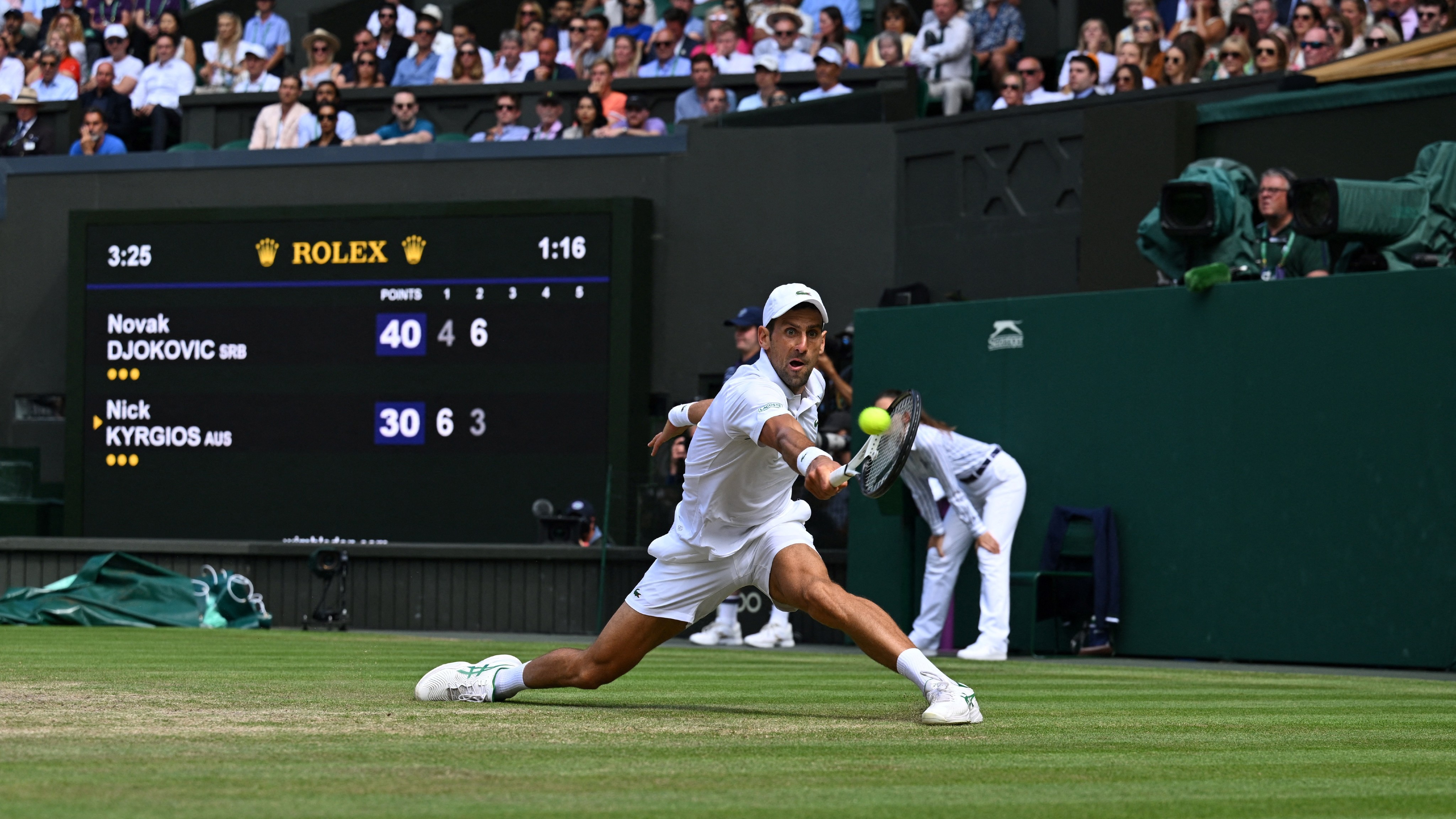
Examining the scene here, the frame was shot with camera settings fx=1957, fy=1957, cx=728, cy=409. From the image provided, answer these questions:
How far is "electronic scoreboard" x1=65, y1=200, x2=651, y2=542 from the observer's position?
17703 millimetres

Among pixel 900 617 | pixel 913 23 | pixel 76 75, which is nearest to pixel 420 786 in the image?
pixel 900 617

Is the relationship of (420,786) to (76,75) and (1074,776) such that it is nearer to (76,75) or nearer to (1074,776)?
(1074,776)

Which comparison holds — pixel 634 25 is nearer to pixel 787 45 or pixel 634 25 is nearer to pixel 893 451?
pixel 787 45

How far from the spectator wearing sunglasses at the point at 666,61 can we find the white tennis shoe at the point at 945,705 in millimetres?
13799

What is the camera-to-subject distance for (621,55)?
20172mm

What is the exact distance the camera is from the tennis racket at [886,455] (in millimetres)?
6109

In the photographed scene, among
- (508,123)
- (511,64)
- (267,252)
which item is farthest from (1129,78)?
(267,252)

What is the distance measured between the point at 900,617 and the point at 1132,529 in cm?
213

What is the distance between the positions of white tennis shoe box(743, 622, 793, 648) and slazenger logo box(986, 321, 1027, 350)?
2.84 metres

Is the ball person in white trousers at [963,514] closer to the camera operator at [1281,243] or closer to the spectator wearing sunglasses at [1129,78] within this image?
the camera operator at [1281,243]

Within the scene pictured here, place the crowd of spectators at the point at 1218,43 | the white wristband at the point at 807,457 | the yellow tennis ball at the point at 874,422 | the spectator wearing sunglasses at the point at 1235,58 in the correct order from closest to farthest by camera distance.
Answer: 1. the white wristband at the point at 807,457
2. the yellow tennis ball at the point at 874,422
3. the crowd of spectators at the point at 1218,43
4. the spectator wearing sunglasses at the point at 1235,58

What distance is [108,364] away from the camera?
19.0 meters

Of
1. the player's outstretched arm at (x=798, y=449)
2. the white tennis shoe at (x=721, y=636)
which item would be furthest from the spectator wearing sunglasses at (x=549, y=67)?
the player's outstretched arm at (x=798, y=449)

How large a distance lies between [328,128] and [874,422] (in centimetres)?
1483
